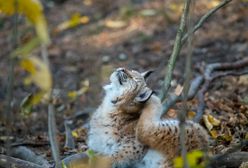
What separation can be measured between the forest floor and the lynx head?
95cm

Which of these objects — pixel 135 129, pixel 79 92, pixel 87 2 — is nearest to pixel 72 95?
pixel 79 92

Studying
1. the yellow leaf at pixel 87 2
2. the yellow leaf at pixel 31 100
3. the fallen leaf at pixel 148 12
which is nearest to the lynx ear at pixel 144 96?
the yellow leaf at pixel 31 100

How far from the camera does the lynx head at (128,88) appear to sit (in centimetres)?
464

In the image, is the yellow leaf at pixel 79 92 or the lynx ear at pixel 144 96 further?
the yellow leaf at pixel 79 92

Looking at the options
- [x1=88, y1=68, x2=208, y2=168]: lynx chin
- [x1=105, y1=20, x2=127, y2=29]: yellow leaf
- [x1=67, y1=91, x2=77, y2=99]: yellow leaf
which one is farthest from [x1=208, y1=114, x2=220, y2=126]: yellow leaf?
[x1=105, y1=20, x2=127, y2=29]: yellow leaf

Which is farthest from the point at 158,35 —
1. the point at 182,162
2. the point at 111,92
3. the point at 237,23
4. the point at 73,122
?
the point at 182,162

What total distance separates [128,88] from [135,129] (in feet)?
1.13

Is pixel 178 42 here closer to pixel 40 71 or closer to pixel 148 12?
pixel 40 71

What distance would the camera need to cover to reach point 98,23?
1230cm

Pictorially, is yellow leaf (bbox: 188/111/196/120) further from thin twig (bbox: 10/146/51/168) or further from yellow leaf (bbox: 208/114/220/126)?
thin twig (bbox: 10/146/51/168)

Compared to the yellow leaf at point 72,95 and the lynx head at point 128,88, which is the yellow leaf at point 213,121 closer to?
the lynx head at point 128,88

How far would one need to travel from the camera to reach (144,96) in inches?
181

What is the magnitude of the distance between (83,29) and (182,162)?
9.28 meters

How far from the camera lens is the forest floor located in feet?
21.8
